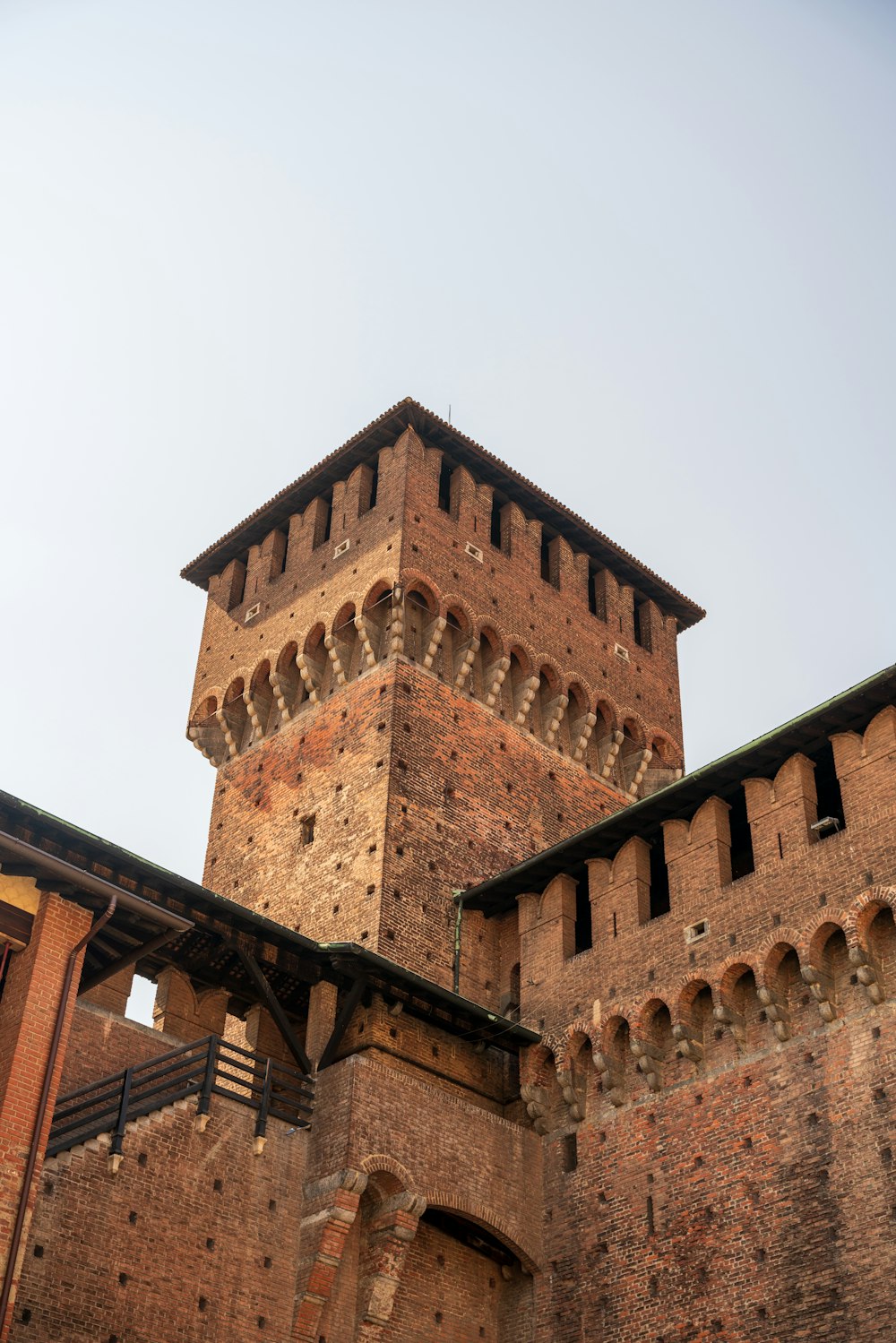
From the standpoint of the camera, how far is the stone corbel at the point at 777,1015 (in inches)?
711

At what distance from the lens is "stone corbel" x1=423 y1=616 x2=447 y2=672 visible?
24828 millimetres

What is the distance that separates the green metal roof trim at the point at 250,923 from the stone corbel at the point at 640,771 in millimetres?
7184

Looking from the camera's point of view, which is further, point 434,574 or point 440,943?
point 434,574

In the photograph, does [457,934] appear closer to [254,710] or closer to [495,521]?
[254,710]

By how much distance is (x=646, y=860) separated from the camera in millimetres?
21312

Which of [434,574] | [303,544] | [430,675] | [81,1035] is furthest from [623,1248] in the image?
[303,544]

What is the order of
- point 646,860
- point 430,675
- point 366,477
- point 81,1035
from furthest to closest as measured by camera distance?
point 366,477 < point 430,675 < point 646,860 < point 81,1035

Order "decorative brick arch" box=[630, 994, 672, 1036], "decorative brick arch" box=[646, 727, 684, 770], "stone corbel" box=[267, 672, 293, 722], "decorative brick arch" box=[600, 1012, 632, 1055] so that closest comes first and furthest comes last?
1. "decorative brick arch" box=[630, 994, 672, 1036]
2. "decorative brick arch" box=[600, 1012, 632, 1055]
3. "stone corbel" box=[267, 672, 293, 722]
4. "decorative brick arch" box=[646, 727, 684, 770]

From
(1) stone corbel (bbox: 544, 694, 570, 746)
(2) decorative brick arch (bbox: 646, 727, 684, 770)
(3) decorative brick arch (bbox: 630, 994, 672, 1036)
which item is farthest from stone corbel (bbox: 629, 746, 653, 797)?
(3) decorative brick arch (bbox: 630, 994, 672, 1036)

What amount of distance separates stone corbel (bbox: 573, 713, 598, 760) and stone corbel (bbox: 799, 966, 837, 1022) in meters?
9.14

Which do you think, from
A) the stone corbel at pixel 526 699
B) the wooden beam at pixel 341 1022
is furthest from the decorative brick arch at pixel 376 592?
the wooden beam at pixel 341 1022

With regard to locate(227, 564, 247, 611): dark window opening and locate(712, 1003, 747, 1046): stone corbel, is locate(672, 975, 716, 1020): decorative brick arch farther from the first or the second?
locate(227, 564, 247, 611): dark window opening

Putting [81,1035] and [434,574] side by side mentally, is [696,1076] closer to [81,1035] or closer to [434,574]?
[81,1035]

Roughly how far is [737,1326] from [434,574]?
501 inches
